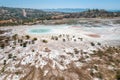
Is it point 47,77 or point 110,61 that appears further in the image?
point 110,61

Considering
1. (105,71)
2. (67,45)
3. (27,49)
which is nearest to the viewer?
(105,71)

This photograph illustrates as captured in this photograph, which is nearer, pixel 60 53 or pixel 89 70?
pixel 89 70

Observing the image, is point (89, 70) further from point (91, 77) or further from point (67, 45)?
point (67, 45)

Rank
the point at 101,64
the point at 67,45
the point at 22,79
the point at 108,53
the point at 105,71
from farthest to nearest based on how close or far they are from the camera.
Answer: the point at 67,45 < the point at 108,53 < the point at 101,64 < the point at 105,71 < the point at 22,79

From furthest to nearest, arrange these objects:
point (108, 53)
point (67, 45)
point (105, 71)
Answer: point (67, 45), point (108, 53), point (105, 71)

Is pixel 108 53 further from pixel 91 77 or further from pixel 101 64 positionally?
pixel 91 77

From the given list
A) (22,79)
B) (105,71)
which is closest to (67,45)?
(105,71)

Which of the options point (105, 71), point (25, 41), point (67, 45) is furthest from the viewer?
point (25, 41)

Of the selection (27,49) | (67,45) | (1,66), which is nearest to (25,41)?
(27,49)
